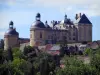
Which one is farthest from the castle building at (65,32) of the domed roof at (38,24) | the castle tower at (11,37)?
the domed roof at (38,24)

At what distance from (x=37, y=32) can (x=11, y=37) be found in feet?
28.0

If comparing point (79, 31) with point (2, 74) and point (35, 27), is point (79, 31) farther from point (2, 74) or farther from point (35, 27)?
point (2, 74)

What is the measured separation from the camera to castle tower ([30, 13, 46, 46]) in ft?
357

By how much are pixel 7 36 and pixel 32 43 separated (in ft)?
27.9

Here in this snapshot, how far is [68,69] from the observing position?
41219 millimetres

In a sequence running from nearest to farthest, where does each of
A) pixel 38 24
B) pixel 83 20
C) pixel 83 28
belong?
pixel 38 24, pixel 83 20, pixel 83 28

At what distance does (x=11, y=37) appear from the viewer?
380 feet

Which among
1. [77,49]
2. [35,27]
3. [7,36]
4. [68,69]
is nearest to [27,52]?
[77,49]

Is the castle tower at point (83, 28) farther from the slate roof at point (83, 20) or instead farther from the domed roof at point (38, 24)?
the domed roof at point (38, 24)

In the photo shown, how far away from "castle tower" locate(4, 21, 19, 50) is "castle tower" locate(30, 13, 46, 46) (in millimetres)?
5990

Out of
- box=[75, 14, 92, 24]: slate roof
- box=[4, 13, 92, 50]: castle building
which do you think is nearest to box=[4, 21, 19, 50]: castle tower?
box=[4, 13, 92, 50]: castle building

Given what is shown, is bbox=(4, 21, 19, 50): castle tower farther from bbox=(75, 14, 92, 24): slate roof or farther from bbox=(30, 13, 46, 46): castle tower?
bbox=(75, 14, 92, 24): slate roof

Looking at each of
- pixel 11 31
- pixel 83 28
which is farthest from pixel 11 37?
pixel 83 28

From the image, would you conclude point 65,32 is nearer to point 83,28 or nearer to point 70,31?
point 70,31
